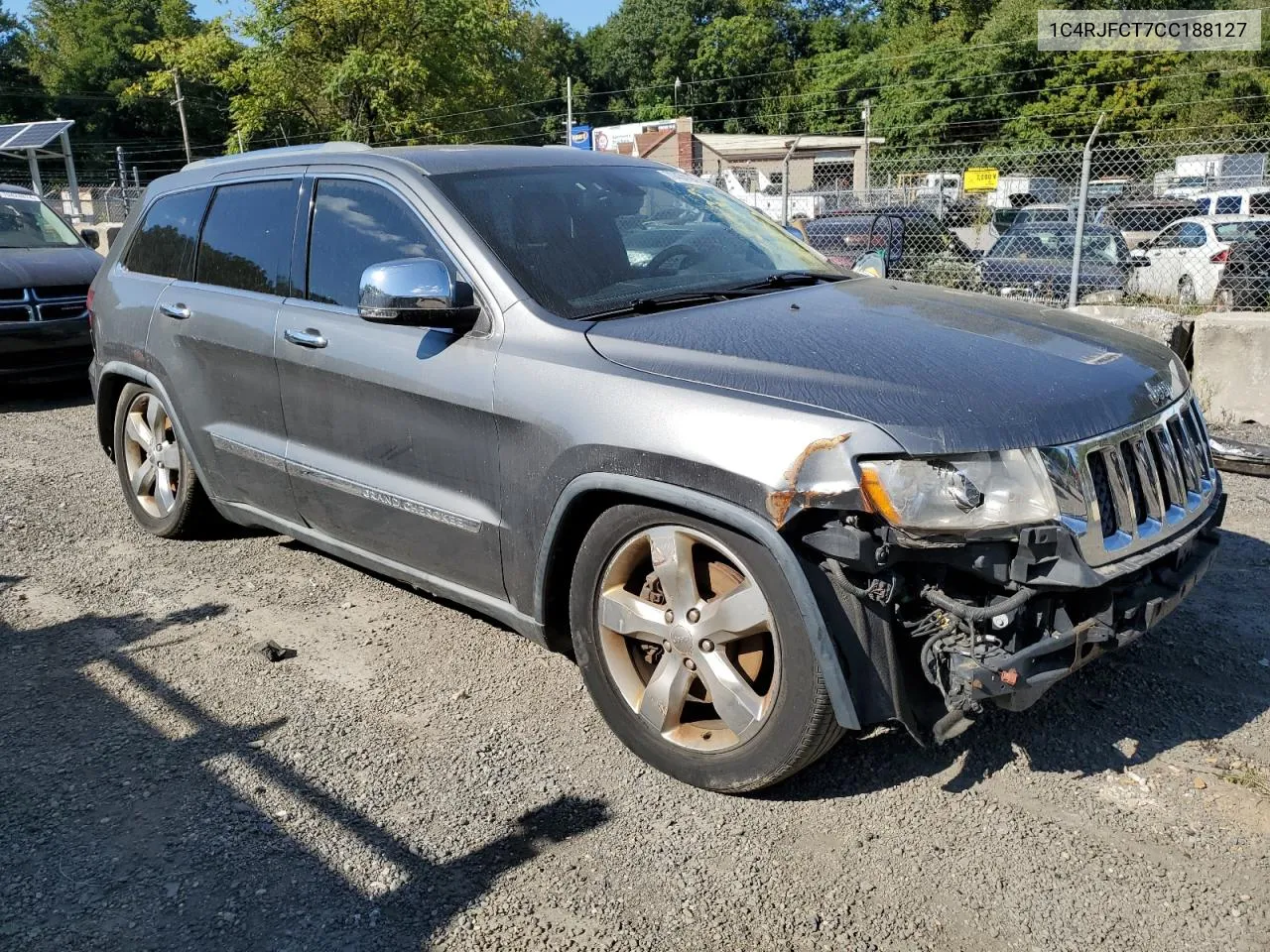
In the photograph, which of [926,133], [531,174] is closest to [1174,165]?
[926,133]

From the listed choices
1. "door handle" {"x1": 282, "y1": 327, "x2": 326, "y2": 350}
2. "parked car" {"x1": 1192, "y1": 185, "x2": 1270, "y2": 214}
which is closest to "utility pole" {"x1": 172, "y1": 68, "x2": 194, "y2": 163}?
"parked car" {"x1": 1192, "y1": 185, "x2": 1270, "y2": 214}

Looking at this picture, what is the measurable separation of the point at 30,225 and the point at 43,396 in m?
1.70

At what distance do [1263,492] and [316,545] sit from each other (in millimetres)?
4958

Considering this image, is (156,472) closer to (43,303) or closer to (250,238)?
(250,238)

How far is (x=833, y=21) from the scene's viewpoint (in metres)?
90.4

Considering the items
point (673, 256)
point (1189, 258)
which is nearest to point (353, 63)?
point (1189, 258)

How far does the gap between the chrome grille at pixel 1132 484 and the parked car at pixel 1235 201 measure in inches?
590

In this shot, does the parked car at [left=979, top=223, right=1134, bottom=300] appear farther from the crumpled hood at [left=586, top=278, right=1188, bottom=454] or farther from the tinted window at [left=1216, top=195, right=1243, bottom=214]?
the crumpled hood at [left=586, top=278, right=1188, bottom=454]

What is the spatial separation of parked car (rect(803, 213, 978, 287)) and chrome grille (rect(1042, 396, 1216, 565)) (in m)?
10.7

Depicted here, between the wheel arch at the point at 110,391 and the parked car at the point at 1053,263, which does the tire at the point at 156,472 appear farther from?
the parked car at the point at 1053,263

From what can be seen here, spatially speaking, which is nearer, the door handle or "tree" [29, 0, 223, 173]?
the door handle

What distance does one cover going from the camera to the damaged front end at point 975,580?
257 cm

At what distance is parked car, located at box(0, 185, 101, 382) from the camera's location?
8.73 metres

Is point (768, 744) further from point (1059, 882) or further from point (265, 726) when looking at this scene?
point (265, 726)
